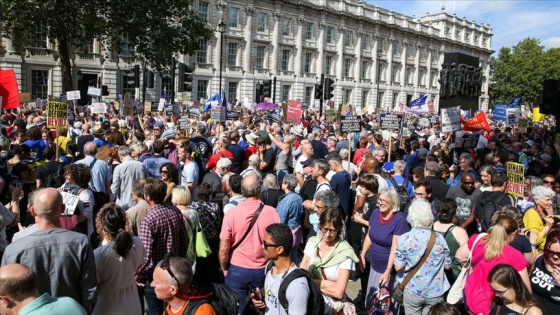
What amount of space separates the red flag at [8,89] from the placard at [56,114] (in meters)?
0.82

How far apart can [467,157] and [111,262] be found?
21.1 ft

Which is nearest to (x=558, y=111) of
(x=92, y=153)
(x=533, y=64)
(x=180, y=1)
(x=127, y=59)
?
(x=92, y=153)

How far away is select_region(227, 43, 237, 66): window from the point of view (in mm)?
45188

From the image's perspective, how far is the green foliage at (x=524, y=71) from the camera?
77.8 metres

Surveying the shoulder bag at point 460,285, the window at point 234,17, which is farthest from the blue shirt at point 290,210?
the window at point 234,17

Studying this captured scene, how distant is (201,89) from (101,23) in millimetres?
19586

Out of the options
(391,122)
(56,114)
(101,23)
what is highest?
(101,23)

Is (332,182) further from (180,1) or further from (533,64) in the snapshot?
(533,64)

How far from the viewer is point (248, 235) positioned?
4949mm

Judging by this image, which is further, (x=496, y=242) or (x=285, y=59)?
(x=285, y=59)

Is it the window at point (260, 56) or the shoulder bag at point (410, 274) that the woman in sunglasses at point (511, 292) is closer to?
the shoulder bag at point (410, 274)

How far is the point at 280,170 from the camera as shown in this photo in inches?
404

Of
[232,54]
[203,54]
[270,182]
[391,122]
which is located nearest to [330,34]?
[232,54]

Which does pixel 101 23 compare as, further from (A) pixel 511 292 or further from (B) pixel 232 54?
(A) pixel 511 292
